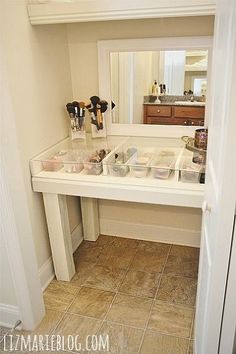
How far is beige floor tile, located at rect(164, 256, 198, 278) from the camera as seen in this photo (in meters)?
2.10

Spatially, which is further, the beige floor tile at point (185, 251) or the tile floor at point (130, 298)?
the beige floor tile at point (185, 251)

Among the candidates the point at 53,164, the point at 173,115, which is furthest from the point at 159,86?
the point at 53,164

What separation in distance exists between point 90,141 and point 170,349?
1351mm

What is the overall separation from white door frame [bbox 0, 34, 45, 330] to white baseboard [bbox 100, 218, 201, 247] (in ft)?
3.02

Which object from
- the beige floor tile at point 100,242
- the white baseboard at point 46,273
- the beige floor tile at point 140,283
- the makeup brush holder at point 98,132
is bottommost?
the beige floor tile at point 140,283

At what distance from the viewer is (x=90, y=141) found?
215 centimetres

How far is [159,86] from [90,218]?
1.11 meters

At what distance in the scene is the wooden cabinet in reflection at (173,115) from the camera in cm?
200

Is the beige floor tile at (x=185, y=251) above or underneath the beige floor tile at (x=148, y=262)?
above

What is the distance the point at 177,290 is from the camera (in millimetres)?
1949

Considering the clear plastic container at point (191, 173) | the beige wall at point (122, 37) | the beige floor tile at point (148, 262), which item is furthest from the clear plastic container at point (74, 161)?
the beige floor tile at point (148, 262)

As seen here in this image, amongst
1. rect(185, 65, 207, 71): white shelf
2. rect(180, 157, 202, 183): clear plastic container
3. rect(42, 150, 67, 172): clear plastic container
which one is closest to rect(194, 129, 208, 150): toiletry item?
rect(180, 157, 202, 183): clear plastic container

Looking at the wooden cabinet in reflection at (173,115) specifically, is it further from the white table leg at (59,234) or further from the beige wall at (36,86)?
the white table leg at (59,234)

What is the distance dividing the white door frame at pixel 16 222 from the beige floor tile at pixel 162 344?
0.61m
